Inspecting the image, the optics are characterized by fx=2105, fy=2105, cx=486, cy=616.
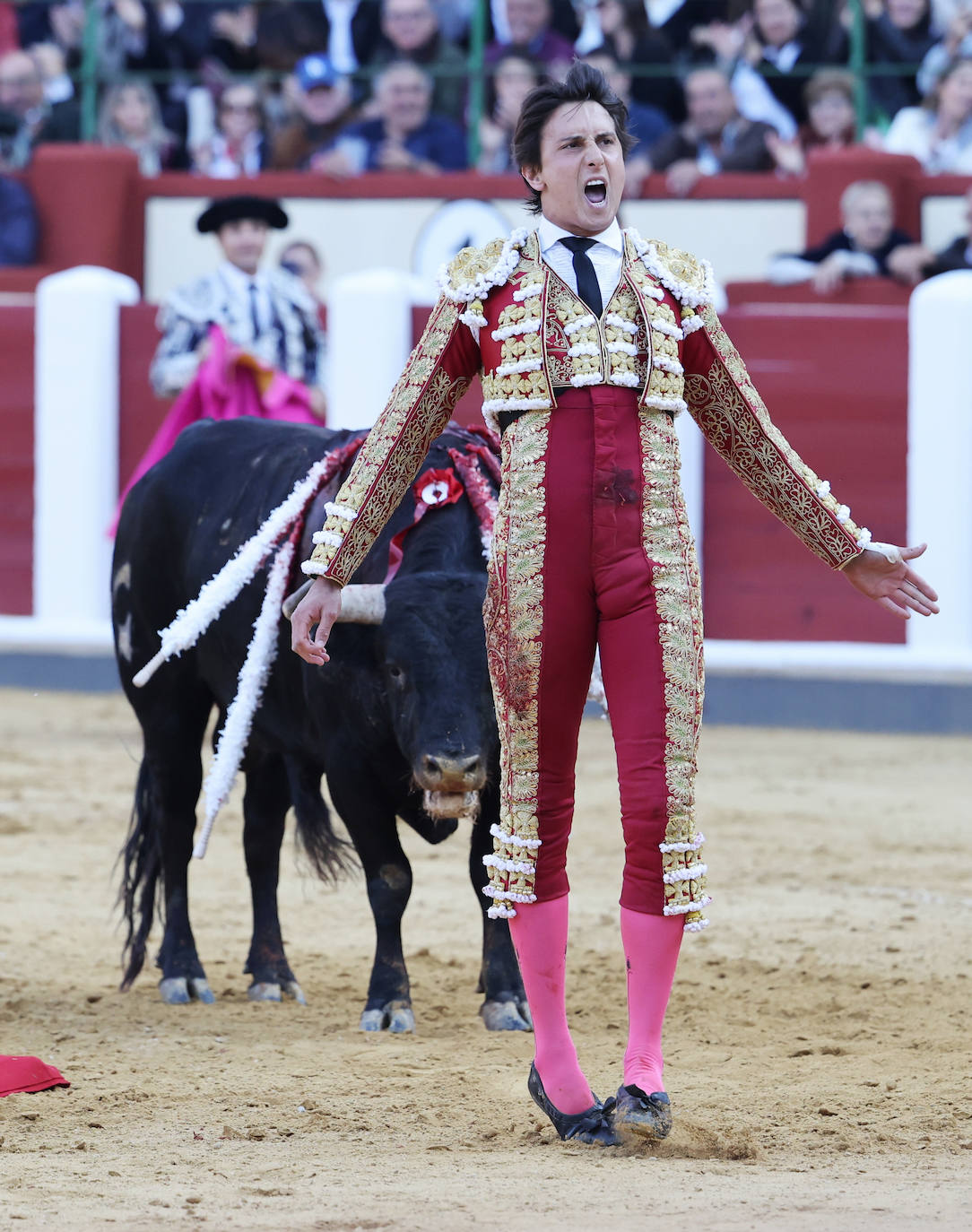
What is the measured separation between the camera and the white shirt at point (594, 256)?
9.65 feet

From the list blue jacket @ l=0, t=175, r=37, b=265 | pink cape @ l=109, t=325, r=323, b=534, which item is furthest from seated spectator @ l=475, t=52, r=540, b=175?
pink cape @ l=109, t=325, r=323, b=534

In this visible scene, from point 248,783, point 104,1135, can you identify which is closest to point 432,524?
point 248,783

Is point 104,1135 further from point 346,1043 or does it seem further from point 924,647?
point 924,647

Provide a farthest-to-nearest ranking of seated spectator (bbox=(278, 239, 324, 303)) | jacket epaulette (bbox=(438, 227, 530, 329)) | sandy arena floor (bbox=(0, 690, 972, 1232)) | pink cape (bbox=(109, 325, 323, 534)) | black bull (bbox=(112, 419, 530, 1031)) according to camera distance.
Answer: seated spectator (bbox=(278, 239, 324, 303)), pink cape (bbox=(109, 325, 323, 534)), black bull (bbox=(112, 419, 530, 1031)), jacket epaulette (bbox=(438, 227, 530, 329)), sandy arena floor (bbox=(0, 690, 972, 1232))

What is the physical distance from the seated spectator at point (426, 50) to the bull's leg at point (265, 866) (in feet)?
20.2

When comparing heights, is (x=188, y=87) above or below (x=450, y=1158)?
above

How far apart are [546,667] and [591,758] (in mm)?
4722

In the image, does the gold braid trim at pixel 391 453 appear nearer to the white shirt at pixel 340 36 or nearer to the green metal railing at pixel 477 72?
the green metal railing at pixel 477 72

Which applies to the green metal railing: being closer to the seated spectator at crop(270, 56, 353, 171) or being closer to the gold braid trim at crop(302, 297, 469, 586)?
the seated spectator at crop(270, 56, 353, 171)

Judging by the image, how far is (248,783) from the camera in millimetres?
4535

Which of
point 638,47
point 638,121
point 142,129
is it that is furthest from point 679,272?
point 142,129

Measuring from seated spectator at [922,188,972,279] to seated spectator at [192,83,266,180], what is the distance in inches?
139

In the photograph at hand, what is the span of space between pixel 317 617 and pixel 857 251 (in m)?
6.30

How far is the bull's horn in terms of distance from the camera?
3.75 metres
